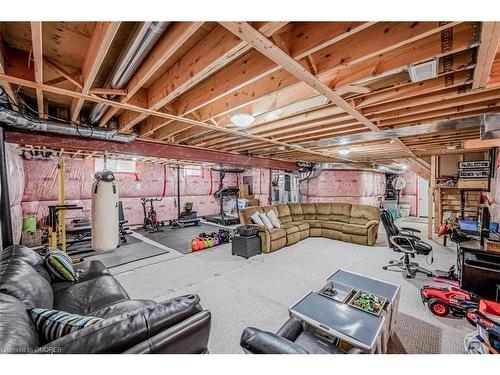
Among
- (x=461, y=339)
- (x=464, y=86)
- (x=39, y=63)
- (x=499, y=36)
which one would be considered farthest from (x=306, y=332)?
(x=39, y=63)

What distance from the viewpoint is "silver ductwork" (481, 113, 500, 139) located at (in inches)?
98.5

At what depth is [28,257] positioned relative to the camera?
7.18 feet

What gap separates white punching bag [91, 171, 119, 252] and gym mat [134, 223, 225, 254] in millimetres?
1830

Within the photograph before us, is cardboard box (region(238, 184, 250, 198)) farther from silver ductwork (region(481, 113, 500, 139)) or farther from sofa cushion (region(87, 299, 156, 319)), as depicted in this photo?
sofa cushion (region(87, 299, 156, 319))

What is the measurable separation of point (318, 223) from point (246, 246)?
2548 millimetres

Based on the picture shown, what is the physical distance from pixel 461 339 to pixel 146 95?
3.85 metres

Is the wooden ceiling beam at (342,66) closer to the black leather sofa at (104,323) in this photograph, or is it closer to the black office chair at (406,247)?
the black leather sofa at (104,323)

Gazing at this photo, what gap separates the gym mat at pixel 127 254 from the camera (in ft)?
13.6

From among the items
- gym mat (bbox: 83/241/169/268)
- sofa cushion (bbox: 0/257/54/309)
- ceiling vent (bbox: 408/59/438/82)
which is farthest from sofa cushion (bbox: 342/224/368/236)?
sofa cushion (bbox: 0/257/54/309)

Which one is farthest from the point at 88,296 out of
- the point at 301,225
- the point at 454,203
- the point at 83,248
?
the point at 454,203

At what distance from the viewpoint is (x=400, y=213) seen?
1038 centimetres

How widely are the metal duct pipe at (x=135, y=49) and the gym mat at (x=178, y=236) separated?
3.73 meters

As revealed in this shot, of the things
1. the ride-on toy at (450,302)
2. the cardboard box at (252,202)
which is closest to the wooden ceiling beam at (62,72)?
the ride-on toy at (450,302)
